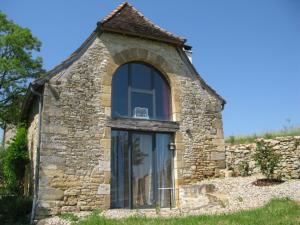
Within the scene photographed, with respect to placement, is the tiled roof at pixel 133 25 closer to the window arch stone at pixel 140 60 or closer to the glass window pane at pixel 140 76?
the window arch stone at pixel 140 60

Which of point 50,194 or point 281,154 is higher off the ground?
point 281,154

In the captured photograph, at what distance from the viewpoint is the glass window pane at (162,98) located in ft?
40.9

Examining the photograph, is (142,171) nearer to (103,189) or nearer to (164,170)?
(164,170)

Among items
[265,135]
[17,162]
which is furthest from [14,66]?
[265,135]

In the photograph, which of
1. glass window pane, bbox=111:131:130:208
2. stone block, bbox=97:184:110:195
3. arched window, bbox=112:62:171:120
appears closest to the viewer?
stone block, bbox=97:184:110:195

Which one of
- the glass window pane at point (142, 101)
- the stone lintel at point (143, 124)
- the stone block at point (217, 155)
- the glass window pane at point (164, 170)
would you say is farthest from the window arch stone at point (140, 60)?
the stone block at point (217, 155)

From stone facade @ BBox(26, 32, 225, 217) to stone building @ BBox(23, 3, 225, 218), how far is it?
0.03 m

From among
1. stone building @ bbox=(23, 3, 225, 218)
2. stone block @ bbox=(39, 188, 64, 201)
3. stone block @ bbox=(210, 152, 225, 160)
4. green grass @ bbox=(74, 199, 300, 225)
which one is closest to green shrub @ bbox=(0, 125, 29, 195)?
stone building @ bbox=(23, 3, 225, 218)

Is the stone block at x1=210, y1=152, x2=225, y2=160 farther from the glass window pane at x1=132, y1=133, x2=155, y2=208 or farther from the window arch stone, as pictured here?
the glass window pane at x1=132, y1=133, x2=155, y2=208

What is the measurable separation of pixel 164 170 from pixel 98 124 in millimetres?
2836

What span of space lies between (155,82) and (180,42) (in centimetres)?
193

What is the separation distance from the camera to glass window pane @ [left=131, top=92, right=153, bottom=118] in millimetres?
12036

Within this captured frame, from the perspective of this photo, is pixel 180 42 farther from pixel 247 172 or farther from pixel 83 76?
pixel 247 172

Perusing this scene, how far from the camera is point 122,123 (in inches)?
449
